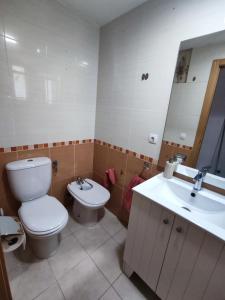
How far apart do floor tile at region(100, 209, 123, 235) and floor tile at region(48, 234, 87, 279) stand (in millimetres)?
365

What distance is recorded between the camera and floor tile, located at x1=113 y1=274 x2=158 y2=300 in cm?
112

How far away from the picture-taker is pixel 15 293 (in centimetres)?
107

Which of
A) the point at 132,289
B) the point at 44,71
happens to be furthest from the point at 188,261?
the point at 44,71

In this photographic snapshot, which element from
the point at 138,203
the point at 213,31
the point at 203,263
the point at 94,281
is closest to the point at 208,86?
the point at 213,31

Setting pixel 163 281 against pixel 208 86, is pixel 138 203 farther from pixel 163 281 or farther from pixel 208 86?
pixel 208 86

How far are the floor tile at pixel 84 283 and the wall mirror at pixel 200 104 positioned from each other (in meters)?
1.19

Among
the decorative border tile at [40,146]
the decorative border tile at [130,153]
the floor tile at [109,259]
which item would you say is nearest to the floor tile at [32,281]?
the floor tile at [109,259]

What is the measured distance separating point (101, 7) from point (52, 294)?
92.8 inches

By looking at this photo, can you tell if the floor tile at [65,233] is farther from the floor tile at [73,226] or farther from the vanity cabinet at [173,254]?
the vanity cabinet at [173,254]

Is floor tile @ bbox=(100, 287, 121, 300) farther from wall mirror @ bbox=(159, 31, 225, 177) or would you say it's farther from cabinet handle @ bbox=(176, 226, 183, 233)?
wall mirror @ bbox=(159, 31, 225, 177)

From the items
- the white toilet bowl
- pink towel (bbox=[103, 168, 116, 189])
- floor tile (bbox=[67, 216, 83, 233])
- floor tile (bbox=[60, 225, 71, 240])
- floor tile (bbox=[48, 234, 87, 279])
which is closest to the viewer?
the white toilet bowl

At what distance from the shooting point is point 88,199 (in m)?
1.51

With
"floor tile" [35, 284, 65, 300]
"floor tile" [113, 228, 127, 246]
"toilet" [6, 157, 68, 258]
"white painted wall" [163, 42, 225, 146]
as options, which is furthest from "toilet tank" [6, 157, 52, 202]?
"white painted wall" [163, 42, 225, 146]

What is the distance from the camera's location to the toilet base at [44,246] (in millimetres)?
1282
